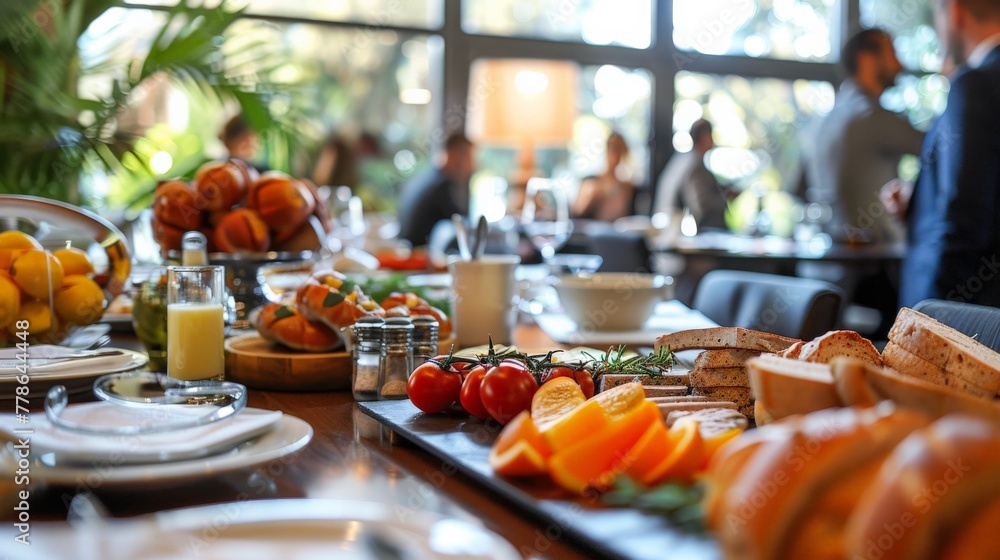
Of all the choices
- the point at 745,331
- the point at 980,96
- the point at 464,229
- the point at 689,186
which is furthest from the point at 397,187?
the point at 745,331

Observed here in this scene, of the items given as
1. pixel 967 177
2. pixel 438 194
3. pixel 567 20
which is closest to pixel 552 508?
pixel 967 177

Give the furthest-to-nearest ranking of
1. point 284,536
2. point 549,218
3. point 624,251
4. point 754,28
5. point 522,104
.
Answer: point 754,28, point 522,104, point 624,251, point 549,218, point 284,536

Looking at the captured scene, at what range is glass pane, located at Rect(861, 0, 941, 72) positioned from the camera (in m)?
9.15

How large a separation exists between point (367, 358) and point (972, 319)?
3.40 ft

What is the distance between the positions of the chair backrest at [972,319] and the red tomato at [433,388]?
86cm

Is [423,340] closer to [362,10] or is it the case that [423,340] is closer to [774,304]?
[774,304]

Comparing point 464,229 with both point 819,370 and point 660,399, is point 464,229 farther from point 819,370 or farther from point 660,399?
point 819,370

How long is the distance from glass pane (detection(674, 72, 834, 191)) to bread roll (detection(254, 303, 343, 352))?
23.8ft

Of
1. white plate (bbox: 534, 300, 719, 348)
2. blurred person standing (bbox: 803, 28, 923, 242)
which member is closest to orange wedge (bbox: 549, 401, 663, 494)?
white plate (bbox: 534, 300, 719, 348)

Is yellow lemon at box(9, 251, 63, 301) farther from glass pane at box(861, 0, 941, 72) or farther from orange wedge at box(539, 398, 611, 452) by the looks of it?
glass pane at box(861, 0, 941, 72)

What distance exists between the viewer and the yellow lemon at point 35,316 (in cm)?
151

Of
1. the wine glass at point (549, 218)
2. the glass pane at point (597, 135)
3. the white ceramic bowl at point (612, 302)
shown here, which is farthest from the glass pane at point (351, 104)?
the white ceramic bowl at point (612, 302)

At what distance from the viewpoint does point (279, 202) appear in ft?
6.24

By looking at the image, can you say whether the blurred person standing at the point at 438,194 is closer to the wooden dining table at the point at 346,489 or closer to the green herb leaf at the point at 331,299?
the green herb leaf at the point at 331,299
